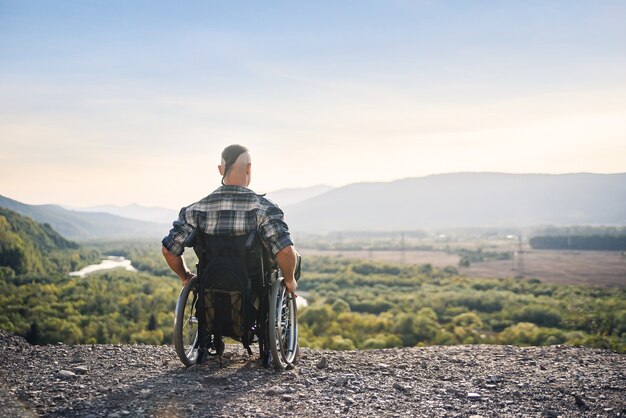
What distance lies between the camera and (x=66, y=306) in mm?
44719

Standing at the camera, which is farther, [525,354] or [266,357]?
[525,354]

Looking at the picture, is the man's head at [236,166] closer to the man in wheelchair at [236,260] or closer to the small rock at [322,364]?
the man in wheelchair at [236,260]

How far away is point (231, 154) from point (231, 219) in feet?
2.64

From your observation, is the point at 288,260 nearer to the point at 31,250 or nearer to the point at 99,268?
the point at 31,250

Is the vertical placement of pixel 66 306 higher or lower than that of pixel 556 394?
lower

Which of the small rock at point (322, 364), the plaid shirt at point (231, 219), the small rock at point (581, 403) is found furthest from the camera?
the small rock at point (322, 364)

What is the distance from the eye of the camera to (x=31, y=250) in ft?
241

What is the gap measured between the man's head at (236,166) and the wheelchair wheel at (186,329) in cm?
122

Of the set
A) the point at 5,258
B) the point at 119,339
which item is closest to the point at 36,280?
the point at 5,258

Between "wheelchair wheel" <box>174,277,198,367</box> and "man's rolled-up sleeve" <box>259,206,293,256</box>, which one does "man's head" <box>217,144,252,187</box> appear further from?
"wheelchair wheel" <box>174,277,198,367</box>

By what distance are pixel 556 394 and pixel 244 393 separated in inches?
126

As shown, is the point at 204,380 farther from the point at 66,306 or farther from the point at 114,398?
the point at 66,306

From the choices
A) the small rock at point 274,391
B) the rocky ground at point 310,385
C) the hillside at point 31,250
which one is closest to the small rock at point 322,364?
the rocky ground at point 310,385

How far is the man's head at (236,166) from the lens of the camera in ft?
20.2
